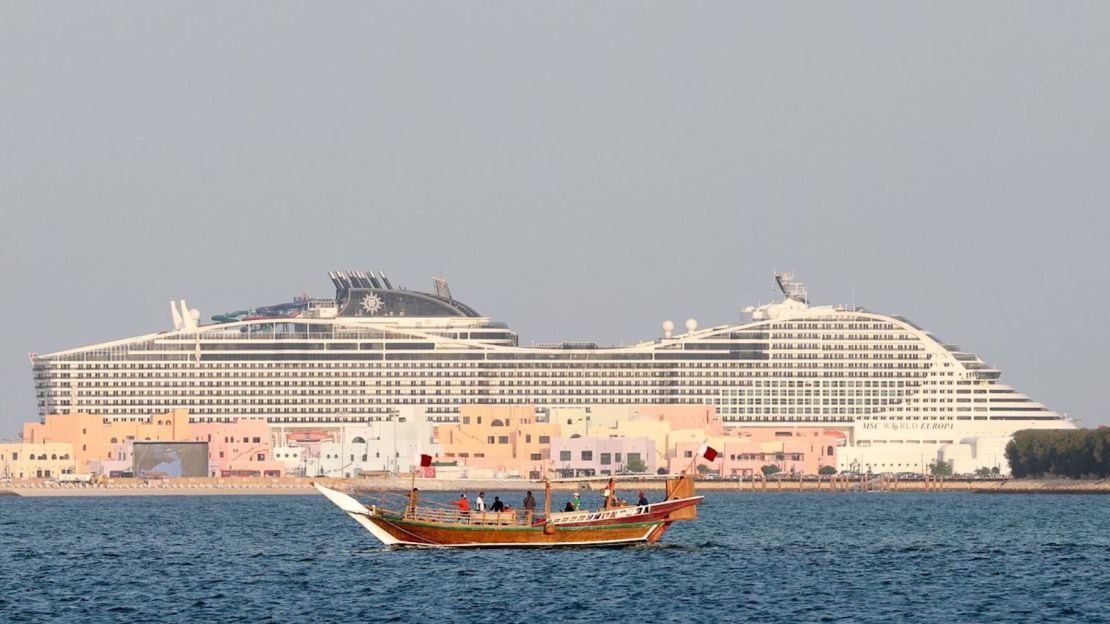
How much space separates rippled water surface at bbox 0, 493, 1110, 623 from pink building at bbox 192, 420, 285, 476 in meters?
84.8

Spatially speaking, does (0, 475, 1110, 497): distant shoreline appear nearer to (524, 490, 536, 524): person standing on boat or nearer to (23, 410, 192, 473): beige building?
(23, 410, 192, 473): beige building

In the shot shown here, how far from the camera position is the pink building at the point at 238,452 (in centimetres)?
19700

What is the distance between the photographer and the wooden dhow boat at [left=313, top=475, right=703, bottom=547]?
81375 millimetres

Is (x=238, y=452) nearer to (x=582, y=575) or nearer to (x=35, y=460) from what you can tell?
(x=35, y=460)

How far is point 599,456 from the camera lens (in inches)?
7653

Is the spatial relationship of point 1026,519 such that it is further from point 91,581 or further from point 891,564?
point 91,581

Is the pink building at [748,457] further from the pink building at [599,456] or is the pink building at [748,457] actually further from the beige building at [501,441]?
the beige building at [501,441]

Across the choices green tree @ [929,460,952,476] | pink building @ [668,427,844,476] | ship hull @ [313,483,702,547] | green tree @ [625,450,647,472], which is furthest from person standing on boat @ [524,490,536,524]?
green tree @ [929,460,952,476]

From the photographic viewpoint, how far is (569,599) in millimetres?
65562

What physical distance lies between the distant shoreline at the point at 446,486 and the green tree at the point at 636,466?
1.45 metres

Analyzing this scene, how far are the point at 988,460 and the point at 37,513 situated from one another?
3473 inches

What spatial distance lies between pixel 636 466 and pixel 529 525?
371ft

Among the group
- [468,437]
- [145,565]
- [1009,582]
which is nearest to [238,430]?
[468,437]

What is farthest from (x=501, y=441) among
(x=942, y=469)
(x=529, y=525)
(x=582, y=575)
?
(x=582, y=575)
